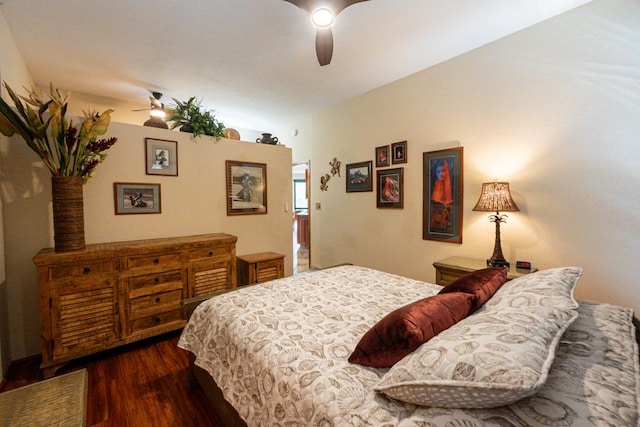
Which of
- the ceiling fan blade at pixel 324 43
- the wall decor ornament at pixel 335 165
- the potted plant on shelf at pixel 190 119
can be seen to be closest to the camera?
the ceiling fan blade at pixel 324 43

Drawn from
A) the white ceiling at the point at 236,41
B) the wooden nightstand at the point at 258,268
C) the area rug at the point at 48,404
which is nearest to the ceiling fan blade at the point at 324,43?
the white ceiling at the point at 236,41

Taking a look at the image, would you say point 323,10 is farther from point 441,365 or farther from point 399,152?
point 399,152

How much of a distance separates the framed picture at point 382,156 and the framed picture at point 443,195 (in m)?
0.56

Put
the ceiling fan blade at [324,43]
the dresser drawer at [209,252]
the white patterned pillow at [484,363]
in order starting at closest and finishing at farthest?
the white patterned pillow at [484,363], the ceiling fan blade at [324,43], the dresser drawer at [209,252]

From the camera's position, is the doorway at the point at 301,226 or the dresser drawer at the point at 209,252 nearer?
the dresser drawer at the point at 209,252

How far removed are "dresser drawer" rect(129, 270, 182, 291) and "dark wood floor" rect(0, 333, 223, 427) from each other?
0.59 m

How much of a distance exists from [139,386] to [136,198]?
172cm

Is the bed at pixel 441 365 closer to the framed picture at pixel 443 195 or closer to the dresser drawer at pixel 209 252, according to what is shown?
the dresser drawer at pixel 209 252

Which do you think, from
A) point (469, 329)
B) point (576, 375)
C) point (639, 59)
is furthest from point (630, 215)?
point (469, 329)

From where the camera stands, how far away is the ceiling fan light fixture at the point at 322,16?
5.30 ft

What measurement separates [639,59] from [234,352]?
3247 mm

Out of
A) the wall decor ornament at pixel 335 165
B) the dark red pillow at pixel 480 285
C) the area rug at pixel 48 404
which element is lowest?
the area rug at pixel 48 404

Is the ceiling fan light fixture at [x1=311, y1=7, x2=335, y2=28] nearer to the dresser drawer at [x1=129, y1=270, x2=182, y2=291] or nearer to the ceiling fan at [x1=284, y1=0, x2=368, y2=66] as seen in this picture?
the ceiling fan at [x1=284, y1=0, x2=368, y2=66]

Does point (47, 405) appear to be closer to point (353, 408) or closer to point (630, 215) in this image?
point (353, 408)
